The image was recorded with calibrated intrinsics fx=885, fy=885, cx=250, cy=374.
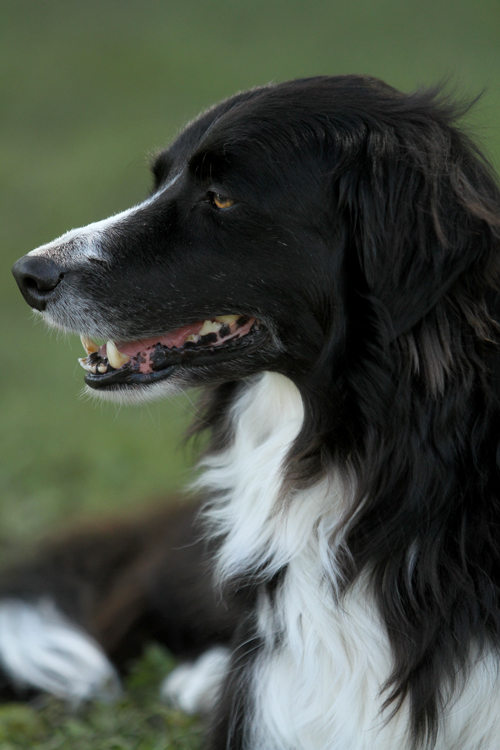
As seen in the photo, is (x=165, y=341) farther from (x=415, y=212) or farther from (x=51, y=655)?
(x=51, y=655)

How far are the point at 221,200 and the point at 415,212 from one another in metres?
0.61

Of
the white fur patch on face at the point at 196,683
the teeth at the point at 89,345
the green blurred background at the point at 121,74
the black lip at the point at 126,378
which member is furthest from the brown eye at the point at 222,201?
the green blurred background at the point at 121,74

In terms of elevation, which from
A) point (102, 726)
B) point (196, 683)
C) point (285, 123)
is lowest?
point (196, 683)

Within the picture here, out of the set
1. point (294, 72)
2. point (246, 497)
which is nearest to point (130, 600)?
point (246, 497)

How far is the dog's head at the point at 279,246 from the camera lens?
253 cm

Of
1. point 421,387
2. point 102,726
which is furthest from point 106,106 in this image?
point 421,387

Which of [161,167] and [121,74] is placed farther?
[121,74]

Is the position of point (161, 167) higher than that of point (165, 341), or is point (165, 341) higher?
point (161, 167)

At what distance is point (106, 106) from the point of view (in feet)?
65.6

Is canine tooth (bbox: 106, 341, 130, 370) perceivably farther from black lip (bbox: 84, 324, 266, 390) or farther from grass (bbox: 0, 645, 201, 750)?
grass (bbox: 0, 645, 201, 750)

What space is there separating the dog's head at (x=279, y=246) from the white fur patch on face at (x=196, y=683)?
48.7 inches

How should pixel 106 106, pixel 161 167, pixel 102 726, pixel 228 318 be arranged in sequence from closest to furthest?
pixel 228 318
pixel 161 167
pixel 102 726
pixel 106 106

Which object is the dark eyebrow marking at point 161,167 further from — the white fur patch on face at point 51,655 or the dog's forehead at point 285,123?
the white fur patch on face at point 51,655

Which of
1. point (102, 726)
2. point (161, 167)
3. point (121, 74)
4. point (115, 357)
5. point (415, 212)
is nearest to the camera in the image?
point (415, 212)
